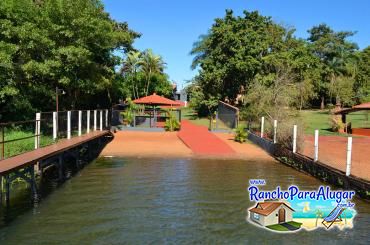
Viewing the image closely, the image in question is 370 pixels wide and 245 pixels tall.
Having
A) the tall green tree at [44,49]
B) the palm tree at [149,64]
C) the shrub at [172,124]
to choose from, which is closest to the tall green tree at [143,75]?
the palm tree at [149,64]

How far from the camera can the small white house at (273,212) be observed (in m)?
7.25

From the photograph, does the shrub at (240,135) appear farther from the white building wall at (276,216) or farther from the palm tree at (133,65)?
the palm tree at (133,65)

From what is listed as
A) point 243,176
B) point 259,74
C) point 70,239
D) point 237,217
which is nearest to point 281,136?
point 243,176

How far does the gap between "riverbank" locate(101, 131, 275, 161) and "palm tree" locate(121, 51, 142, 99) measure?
18.9 metres

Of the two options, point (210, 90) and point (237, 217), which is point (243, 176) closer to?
point (237, 217)

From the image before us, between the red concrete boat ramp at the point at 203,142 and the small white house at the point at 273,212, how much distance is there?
49.0ft

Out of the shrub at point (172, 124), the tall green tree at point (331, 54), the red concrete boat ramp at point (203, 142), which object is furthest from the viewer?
the tall green tree at point (331, 54)

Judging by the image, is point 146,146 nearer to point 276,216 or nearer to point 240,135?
point 240,135

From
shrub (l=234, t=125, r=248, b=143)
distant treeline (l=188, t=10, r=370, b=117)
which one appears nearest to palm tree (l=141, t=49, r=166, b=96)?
distant treeline (l=188, t=10, r=370, b=117)

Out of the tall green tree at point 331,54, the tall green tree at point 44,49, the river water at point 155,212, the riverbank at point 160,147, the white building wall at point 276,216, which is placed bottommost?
the river water at point 155,212

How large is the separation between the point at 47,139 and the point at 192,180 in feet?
18.0

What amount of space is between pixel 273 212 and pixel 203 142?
19380mm

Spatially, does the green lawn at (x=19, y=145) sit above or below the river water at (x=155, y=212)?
above

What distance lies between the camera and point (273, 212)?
24.0 feet
